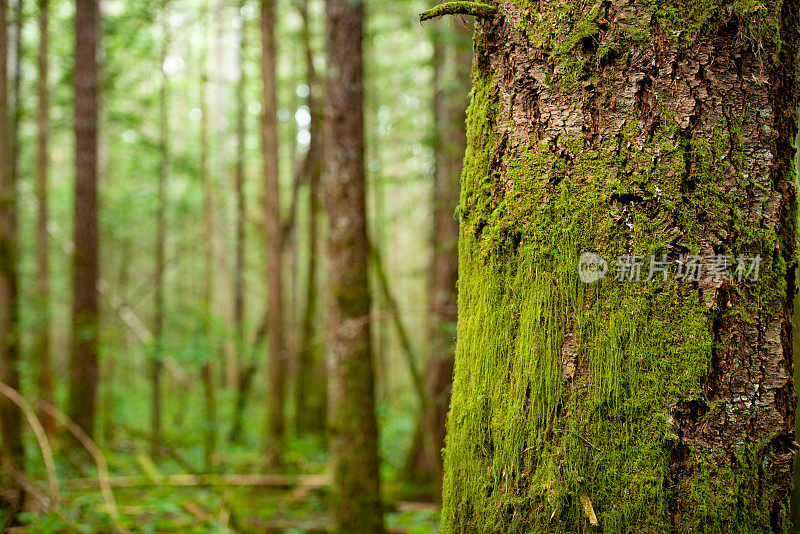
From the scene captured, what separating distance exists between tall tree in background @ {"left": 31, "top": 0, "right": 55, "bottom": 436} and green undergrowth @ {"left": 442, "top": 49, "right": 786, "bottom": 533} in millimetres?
10490

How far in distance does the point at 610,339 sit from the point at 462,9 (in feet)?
3.25

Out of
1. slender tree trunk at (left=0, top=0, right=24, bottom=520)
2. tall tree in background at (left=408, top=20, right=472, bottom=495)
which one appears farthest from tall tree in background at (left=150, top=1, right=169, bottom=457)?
tall tree in background at (left=408, top=20, right=472, bottom=495)

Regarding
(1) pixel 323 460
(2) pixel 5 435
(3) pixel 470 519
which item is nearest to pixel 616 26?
(3) pixel 470 519

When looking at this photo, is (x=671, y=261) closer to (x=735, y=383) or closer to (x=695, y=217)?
(x=695, y=217)

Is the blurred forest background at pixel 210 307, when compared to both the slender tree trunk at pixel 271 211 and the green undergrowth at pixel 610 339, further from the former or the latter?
the green undergrowth at pixel 610 339

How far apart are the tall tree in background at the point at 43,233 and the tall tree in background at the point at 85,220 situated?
0.91 meters

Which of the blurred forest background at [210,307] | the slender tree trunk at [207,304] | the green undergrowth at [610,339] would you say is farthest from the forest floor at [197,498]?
the green undergrowth at [610,339]

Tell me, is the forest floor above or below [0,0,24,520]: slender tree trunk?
below

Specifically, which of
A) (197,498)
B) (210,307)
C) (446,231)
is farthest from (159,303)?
(446,231)

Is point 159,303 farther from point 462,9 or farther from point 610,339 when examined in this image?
point 610,339

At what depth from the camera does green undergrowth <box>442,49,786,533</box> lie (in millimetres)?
1371

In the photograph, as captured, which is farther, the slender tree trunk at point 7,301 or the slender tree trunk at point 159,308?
the slender tree trunk at point 159,308

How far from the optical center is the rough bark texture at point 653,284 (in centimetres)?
137

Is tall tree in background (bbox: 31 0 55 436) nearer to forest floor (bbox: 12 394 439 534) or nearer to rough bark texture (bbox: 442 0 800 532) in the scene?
forest floor (bbox: 12 394 439 534)
